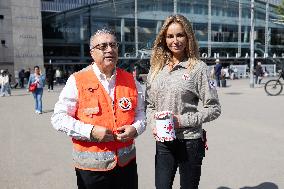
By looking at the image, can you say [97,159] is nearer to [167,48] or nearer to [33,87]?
[167,48]

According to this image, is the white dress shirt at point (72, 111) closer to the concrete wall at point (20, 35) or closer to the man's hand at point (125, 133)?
the man's hand at point (125, 133)

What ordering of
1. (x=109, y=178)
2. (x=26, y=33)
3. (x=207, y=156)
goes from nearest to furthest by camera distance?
(x=109, y=178) < (x=207, y=156) < (x=26, y=33)

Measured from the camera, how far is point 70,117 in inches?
99.2

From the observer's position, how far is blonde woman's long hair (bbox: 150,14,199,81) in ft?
9.34

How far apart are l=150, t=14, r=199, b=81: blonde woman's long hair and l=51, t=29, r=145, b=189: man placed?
0.38 meters

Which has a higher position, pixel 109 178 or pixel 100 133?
pixel 100 133

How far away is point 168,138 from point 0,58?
33779 mm

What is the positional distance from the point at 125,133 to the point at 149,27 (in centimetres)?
4766

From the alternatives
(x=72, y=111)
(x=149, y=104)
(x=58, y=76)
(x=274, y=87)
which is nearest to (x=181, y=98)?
(x=149, y=104)

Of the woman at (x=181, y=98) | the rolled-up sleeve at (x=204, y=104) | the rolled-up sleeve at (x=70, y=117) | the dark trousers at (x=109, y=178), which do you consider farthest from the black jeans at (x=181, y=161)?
the rolled-up sleeve at (x=70, y=117)

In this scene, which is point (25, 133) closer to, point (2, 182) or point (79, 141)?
point (2, 182)

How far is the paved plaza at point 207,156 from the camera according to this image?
4.79 metres

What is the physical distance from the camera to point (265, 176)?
4.93 metres

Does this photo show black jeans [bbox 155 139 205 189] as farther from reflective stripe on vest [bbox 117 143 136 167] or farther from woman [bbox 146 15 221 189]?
reflective stripe on vest [bbox 117 143 136 167]
